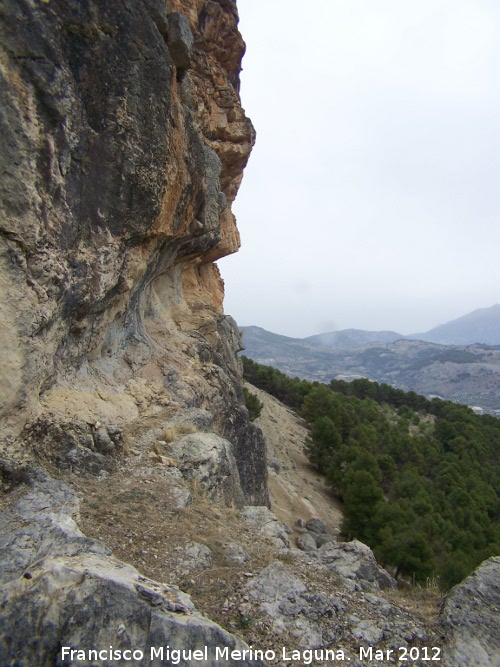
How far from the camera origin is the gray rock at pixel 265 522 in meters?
8.93

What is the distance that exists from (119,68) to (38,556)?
923 cm

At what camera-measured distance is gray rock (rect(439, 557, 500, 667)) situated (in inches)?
211

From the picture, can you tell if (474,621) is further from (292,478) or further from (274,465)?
(292,478)

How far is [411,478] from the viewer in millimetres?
29266

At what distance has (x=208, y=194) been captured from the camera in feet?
46.5

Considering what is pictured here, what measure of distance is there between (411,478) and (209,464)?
963 inches

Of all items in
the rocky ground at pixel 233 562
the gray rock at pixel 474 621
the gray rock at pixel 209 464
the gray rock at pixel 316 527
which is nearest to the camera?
the gray rock at pixel 474 621

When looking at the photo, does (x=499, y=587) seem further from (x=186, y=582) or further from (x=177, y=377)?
(x=177, y=377)

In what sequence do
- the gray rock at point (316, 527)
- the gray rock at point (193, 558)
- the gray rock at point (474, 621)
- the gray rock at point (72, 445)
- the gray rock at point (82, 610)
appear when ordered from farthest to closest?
the gray rock at point (316, 527), the gray rock at point (72, 445), the gray rock at point (193, 558), the gray rock at point (474, 621), the gray rock at point (82, 610)

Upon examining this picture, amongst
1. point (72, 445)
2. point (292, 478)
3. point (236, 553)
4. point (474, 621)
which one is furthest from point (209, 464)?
point (292, 478)

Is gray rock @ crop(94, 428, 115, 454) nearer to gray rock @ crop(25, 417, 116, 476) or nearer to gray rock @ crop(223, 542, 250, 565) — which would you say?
gray rock @ crop(25, 417, 116, 476)

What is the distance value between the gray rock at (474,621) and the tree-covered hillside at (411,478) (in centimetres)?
1229

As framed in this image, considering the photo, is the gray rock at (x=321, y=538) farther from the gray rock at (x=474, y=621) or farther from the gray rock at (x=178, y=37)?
the gray rock at (x=178, y=37)

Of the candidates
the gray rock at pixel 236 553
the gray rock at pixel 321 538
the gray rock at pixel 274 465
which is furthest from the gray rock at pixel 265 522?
the gray rock at pixel 274 465
